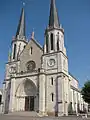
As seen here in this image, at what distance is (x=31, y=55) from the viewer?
37.6m

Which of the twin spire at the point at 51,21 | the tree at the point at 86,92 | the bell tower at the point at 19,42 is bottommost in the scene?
the tree at the point at 86,92

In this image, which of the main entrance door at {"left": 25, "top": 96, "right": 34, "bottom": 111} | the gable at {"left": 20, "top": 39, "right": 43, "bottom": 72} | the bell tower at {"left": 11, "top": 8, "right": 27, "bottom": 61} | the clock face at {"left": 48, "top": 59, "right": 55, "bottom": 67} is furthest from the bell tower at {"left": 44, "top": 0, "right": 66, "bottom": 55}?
the main entrance door at {"left": 25, "top": 96, "right": 34, "bottom": 111}

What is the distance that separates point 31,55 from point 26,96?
29.9 feet

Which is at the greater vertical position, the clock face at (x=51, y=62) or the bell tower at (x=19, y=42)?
the bell tower at (x=19, y=42)

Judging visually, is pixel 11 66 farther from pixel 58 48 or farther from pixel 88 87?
pixel 88 87

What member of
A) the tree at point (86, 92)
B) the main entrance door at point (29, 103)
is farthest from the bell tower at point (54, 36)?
the main entrance door at point (29, 103)

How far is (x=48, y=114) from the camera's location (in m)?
31.1

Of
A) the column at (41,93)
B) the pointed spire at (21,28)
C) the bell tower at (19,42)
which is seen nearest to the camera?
the column at (41,93)

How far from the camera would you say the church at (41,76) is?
103ft

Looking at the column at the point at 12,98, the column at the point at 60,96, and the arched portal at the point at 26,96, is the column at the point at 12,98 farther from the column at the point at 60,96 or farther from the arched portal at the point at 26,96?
the column at the point at 60,96

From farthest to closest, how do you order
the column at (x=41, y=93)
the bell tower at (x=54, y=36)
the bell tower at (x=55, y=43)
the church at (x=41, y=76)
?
the bell tower at (x=54, y=36)
the bell tower at (x=55, y=43)
the church at (x=41, y=76)
the column at (x=41, y=93)

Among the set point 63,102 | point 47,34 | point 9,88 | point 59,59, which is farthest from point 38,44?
point 63,102

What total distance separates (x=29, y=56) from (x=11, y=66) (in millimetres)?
5206

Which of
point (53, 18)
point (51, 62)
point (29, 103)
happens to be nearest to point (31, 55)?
point (51, 62)
